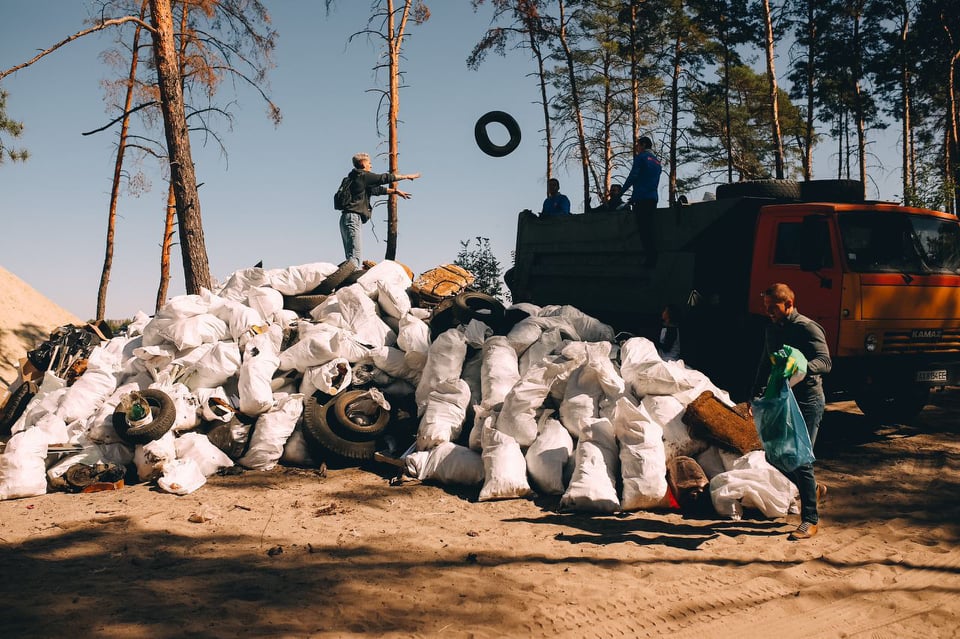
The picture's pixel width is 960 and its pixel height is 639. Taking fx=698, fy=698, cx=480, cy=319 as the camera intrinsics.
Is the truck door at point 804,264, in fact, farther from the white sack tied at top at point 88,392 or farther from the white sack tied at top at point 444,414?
the white sack tied at top at point 88,392

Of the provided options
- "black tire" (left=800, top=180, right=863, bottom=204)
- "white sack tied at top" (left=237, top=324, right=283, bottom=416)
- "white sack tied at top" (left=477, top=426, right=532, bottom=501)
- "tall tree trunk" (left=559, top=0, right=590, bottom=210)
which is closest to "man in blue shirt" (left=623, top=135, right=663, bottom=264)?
"black tire" (left=800, top=180, right=863, bottom=204)

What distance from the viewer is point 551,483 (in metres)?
5.51

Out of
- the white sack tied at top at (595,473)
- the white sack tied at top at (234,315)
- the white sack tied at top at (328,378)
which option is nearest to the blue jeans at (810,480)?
the white sack tied at top at (595,473)

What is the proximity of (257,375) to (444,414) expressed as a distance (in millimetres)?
1820

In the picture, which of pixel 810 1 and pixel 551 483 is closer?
pixel 551 483

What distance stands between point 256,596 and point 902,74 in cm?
2341

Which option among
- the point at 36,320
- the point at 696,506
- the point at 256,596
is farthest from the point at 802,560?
the point at 36,320

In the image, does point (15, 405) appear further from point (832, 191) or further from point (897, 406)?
point (897, 406)

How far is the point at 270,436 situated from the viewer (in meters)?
6.34

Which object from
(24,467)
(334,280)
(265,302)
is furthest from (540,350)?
(24,467)

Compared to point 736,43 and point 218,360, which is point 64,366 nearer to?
point 218,360

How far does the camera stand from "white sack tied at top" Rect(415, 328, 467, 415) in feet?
22.0

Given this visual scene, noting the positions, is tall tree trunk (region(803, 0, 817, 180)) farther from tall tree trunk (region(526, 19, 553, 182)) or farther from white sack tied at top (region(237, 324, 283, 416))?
white sack tied at top (region(237, 324, 283, 416))

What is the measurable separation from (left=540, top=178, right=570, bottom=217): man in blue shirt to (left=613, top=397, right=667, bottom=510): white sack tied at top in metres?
5.03
